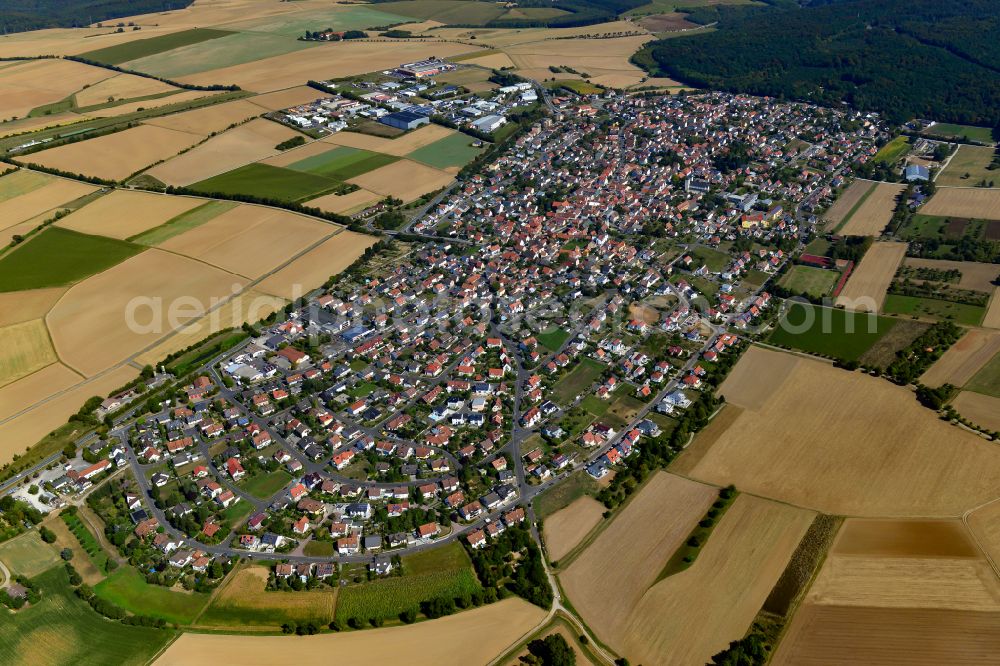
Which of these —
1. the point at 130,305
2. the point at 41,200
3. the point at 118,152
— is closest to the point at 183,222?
the point at 130,305

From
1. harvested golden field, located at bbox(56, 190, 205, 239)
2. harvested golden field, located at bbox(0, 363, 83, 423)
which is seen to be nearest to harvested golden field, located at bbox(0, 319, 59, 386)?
harvested golden field, located at bbox(0, 363, 83, 423)

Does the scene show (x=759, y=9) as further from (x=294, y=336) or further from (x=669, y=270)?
(x=294, y=336)

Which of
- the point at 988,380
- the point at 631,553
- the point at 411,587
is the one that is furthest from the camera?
the point at 988,380

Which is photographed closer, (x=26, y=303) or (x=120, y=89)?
(x=26, y=303)

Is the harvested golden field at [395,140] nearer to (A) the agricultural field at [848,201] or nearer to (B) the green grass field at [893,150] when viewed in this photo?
(A) the agricultural field at [848,201]

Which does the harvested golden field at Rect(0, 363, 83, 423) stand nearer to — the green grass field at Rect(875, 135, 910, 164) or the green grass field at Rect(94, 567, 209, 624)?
the green grass field at Rect(94, 567, 209, 624)

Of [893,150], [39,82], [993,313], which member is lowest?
[993,313]

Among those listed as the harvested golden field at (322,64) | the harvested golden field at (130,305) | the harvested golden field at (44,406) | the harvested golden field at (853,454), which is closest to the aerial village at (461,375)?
the harvested golden field at (44,406)

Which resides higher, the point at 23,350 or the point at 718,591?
the point at 23,350

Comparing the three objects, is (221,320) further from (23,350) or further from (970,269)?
(970,269)
